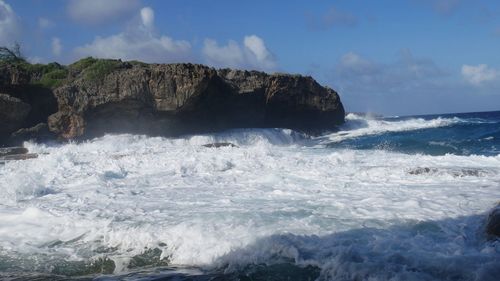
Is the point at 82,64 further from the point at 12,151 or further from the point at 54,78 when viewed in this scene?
the point at 12,151

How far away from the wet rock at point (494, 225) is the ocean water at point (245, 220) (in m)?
0.16

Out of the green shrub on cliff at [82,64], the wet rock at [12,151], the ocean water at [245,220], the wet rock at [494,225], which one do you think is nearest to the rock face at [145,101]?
the green shrub on cliff at [82,64]

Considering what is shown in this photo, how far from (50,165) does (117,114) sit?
37.6ft

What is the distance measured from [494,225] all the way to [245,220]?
3626 millimetres

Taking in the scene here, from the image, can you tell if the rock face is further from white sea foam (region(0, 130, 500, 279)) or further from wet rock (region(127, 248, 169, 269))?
wet rock (region(127, 248, 169, 269))

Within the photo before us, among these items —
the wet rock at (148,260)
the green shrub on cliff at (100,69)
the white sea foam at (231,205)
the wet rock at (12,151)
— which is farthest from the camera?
the green shrub on cliff at (100,69)

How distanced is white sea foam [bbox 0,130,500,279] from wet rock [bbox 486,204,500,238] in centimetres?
28

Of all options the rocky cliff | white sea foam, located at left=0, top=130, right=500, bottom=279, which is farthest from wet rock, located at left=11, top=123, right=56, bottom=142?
white sea foam, located at left=0, top=130, right=500, bottom=279

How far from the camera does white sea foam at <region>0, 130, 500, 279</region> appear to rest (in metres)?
6.32

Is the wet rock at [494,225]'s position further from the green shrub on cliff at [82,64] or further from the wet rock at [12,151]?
the green shrub on cliff at [82,64]

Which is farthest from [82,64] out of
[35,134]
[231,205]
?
[231,205]

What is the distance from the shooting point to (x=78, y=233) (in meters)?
7.41

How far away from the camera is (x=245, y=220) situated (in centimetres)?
755

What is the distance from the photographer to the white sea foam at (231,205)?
6.32 metres
